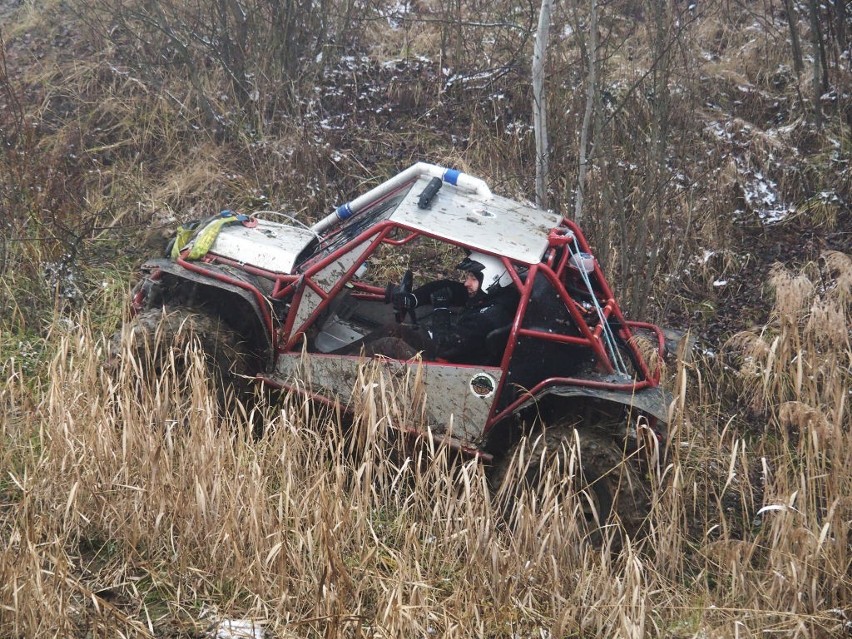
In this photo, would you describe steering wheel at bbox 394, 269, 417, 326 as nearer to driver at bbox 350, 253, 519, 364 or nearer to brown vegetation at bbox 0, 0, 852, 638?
driver at bbox 350, 253, 519, 364

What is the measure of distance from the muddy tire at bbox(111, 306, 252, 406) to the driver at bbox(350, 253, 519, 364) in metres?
0.77

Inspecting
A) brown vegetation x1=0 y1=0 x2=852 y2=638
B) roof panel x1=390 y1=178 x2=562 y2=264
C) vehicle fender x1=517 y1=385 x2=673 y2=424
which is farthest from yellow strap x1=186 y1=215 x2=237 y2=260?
vehicle fender x1=517 y1=385 x2=673 y2=424

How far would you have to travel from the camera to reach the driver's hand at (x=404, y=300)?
533 centimetres

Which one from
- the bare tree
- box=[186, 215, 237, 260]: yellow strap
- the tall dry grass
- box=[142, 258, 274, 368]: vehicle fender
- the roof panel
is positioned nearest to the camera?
the tall dry grass

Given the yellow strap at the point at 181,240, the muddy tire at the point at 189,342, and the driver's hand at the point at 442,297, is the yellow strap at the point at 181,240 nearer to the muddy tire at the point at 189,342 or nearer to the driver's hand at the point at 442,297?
the muddy tire at the point at 189,342

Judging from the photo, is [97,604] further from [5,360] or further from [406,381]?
[5,360]

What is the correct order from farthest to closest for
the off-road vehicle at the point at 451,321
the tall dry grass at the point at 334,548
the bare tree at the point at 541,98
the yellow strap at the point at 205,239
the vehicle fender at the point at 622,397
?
the bare tree at the point at 541,98 < the yellow strap at the point at 205,239 < the off-road vehicle at the point at 451,321 < the vehicle fender at the point at 622,397 < the tall dry grass at the point at 334,548

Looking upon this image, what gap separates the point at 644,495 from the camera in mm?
4586

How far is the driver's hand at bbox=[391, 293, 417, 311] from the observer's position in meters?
5.33

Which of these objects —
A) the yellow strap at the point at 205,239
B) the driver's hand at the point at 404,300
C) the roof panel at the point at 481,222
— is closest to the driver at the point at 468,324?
the driver's hand at the point at 404,300

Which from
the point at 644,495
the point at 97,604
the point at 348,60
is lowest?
the point at 97,604

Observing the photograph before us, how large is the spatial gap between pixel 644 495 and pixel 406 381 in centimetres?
133

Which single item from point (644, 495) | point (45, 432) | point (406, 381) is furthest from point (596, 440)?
point (45, 432)

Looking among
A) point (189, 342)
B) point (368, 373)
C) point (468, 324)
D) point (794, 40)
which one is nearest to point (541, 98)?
point (468, 324)
